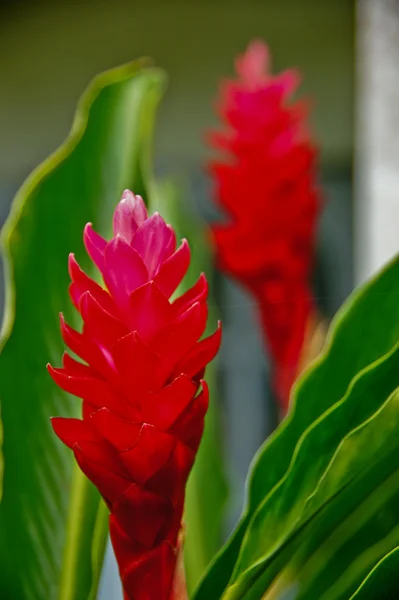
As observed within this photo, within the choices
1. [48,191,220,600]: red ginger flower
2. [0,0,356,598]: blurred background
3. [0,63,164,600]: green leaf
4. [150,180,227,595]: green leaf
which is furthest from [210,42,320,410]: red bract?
[0,0,356,598]: blurred background

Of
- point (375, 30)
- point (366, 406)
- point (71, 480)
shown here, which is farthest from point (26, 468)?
point (375, 30)

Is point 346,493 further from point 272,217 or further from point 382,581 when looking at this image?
point 272,217

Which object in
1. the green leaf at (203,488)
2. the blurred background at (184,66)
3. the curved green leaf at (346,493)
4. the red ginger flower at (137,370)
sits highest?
the blurred background at (184,66)

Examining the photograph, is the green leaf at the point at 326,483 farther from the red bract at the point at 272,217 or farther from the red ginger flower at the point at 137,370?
the red bract at the point at 272,217

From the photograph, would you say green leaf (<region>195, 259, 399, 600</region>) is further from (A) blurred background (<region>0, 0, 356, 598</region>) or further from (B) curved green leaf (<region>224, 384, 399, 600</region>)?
(A) blurred background (<region>0, 0, 356, 598</region>)

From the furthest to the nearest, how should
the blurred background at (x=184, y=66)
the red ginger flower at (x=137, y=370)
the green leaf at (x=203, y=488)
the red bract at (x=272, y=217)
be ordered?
the blurred background at (x=184, y=66)
the red bract at (x=272, y=217)
the green leaf at (x=203, y=488)
the red ginger flower at (x=137, y=370)

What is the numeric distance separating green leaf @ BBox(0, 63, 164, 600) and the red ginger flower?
0.08 metres

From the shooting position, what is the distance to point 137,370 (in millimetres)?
226

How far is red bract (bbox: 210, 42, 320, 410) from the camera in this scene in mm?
625

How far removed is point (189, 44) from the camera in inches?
77.2

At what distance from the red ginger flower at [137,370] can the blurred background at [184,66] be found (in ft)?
4.94

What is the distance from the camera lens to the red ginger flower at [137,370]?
226mm

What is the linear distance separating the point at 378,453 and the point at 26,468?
0.15 meters

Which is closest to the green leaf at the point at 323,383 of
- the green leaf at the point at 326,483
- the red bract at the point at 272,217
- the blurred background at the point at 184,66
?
the green leaf at the point at 326,483
